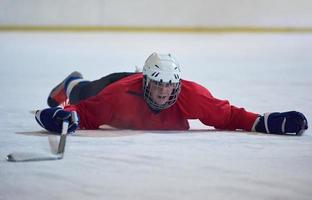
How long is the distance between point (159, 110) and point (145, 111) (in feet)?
0.29

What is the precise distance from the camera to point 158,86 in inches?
162

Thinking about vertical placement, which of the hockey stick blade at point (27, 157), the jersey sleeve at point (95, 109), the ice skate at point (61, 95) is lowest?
the ice skate at point (61, 95)

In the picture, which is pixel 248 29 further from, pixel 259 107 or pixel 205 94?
pixel 205 94

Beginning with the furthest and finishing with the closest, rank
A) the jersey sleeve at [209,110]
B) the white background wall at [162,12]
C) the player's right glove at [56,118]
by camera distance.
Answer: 1. the white background wall at [162,12]
2. the jersey sleeve at [209,110]
3. the player's right glove at [56,118]

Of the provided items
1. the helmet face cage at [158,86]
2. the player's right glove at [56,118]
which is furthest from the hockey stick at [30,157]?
the helmet face cage at [158,86]

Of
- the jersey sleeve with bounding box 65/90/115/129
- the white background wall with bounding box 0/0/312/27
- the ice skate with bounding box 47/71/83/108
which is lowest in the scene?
the white background wall with bounding box 0/0/312/27

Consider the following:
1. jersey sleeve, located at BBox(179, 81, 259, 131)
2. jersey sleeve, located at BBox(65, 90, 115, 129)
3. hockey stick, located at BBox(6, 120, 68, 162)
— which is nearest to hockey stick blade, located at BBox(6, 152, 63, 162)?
hockey stick, located at BBox(6, 120, 68, 162)

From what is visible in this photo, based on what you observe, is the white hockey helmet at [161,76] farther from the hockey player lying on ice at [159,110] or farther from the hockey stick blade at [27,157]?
the hockey stick blade at [27,157]

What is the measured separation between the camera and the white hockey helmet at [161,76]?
411cm

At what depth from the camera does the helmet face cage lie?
4.11 m

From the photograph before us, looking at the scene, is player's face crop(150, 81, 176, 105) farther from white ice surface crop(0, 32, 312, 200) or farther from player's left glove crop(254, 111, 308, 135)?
player's left glove crop(254, 111, 308, 135)

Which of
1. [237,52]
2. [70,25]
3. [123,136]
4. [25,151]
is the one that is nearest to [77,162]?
[25,151]

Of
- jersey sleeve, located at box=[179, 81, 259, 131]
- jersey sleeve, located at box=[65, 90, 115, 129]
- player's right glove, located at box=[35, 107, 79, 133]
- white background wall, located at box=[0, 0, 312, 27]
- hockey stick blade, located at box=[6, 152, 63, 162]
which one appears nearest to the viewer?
hockey stick blade, located at box=[6, 152, 63, 162]

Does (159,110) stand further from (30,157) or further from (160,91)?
(30,157)
